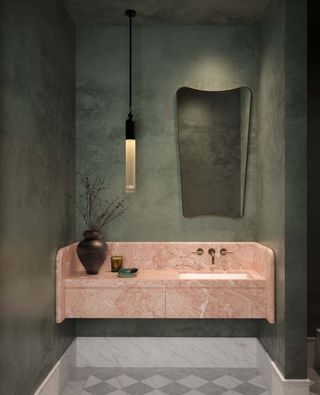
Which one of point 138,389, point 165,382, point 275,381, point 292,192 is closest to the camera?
point 292,192

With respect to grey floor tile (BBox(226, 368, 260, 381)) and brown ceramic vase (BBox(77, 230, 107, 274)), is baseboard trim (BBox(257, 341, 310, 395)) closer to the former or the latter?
grey floor tile (BBox(226, 368, 260, 381))


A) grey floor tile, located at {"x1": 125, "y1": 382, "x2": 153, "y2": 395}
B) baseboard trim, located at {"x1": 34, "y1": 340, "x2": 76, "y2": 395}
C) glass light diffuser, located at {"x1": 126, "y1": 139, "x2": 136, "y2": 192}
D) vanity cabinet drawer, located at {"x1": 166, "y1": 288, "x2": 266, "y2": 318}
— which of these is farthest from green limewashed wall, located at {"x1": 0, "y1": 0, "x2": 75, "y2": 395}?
vanity cabinet drawer, located at {"x1": 166, "y1": 288, "x2": 266, "y2": 318}

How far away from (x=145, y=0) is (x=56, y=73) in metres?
0.92

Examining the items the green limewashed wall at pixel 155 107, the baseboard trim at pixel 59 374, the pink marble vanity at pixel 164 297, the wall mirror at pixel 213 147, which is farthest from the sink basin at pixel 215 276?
the baseboard trim at pixel 59 374

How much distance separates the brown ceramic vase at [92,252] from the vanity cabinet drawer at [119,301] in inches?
8.6

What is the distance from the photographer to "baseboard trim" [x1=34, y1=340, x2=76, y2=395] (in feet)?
9.09

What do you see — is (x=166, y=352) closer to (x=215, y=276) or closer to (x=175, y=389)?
(x=175, y=389)

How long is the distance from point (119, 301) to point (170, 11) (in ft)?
7.75

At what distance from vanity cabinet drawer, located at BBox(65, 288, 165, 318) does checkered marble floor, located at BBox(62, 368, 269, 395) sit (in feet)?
1.76

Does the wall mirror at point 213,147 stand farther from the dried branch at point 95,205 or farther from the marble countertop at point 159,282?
the marble countertop at point 159,282

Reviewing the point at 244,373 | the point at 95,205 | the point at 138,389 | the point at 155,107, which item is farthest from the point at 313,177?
the point at 138,389

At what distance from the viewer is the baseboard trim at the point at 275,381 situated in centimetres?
282

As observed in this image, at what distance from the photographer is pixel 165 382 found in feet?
10.8

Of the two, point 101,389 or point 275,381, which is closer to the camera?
point 275,381
